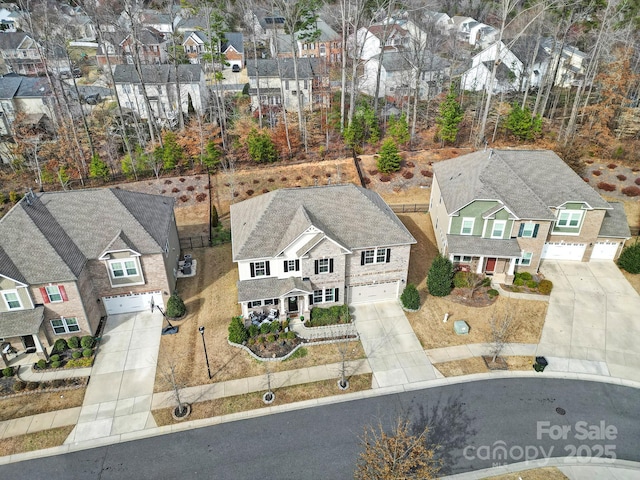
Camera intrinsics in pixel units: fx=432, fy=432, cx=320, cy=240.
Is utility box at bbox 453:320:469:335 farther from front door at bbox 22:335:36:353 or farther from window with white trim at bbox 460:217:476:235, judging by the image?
front door at bbox 22:335:36:353

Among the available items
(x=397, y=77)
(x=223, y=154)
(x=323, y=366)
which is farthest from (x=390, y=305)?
(x=397, y=77)

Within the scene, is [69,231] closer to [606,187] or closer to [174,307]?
[174,307]

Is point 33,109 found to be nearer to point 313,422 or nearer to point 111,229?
point 111,229

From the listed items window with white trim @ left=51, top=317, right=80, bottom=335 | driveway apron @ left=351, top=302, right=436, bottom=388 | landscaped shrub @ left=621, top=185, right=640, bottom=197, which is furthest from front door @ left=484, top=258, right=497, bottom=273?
window with white trim @ left=51, top=317, right=80, bottom=335

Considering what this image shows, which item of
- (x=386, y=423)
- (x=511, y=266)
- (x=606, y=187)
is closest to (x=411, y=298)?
(x=511, y=266)

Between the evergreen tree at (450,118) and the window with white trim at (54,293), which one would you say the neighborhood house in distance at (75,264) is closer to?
the window with white trim at (54,293)
